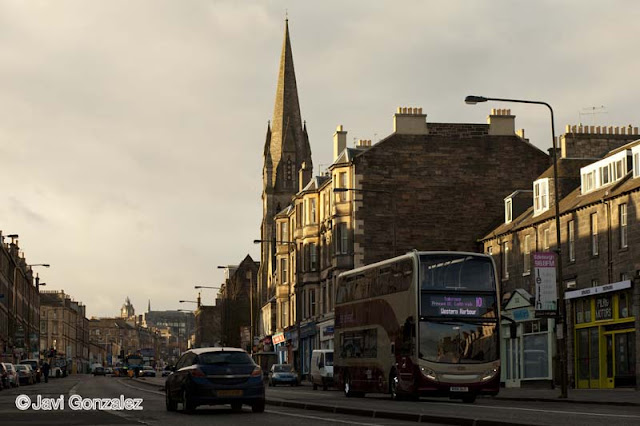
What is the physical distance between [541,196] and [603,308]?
996cm

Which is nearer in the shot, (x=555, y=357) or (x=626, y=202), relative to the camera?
(x=626, y=202)

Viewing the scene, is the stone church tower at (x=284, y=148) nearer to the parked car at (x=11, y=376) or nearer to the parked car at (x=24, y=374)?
the parked car at (x=24, y=374)

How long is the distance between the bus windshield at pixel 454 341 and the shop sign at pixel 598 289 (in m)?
12.0

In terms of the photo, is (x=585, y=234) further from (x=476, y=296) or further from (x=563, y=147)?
(x=476, y=296)

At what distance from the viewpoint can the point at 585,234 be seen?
49.0 metres

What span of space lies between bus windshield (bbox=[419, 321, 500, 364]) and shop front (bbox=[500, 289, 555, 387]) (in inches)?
676

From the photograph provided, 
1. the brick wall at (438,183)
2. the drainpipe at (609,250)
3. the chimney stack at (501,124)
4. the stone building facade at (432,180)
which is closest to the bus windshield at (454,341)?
the drainpipe at (609,250)

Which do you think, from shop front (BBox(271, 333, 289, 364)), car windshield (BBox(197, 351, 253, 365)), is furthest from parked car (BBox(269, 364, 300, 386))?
car windshield (BBox(197, 351, 253, 365))

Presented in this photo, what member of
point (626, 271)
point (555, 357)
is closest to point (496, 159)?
point (555, 357)

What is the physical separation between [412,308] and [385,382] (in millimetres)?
4014

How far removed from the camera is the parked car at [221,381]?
26.7 meters

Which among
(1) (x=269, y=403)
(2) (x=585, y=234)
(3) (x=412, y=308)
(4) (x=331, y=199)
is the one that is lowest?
(1) (x=269, y=403)

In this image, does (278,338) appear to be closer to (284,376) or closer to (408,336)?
(284,376)

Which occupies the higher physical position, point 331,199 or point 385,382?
point 331,199
